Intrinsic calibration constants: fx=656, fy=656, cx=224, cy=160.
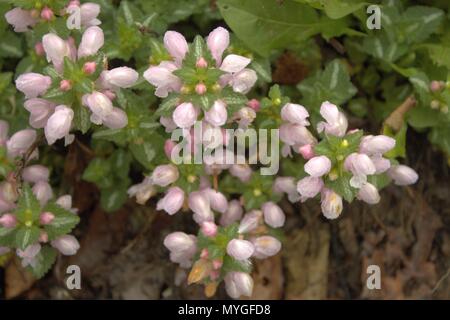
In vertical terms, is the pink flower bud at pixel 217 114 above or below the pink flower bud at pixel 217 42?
below

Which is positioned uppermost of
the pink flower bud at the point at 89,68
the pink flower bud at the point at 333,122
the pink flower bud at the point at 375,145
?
the pink flower bud at the point at 89,68

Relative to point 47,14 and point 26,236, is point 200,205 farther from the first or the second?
point 47,14

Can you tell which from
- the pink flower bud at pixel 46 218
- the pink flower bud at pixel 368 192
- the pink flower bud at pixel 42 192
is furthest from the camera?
the pink flower bud at pixel 42 192

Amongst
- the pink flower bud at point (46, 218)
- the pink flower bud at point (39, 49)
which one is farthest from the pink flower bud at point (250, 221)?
the pink flower bud at point (39, 49)

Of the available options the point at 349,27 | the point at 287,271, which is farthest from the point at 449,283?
the point at 349,27

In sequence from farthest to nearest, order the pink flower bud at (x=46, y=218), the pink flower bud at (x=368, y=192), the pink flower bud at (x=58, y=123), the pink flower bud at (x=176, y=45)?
the pink flower bud at (x=46, y=218) → the pink flower bud at (x=368, y=192) → the pink flower bud at (x=176, y=45) → the pink flower bud at (x=58, y=123)

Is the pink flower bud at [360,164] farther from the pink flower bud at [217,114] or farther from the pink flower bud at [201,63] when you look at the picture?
the pink flower bud at [201,63]

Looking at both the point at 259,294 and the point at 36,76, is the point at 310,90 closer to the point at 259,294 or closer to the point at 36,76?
the point at 259,294

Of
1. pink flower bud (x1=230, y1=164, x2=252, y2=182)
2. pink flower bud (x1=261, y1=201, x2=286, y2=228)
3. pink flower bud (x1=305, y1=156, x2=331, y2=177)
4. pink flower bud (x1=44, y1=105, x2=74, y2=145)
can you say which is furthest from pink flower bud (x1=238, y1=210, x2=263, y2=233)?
pink flower bud (x1=44, y1=105, x2=74, y2=145)

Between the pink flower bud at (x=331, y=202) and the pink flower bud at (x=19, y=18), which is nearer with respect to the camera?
the pink flower bud at (x=331, y=202)
